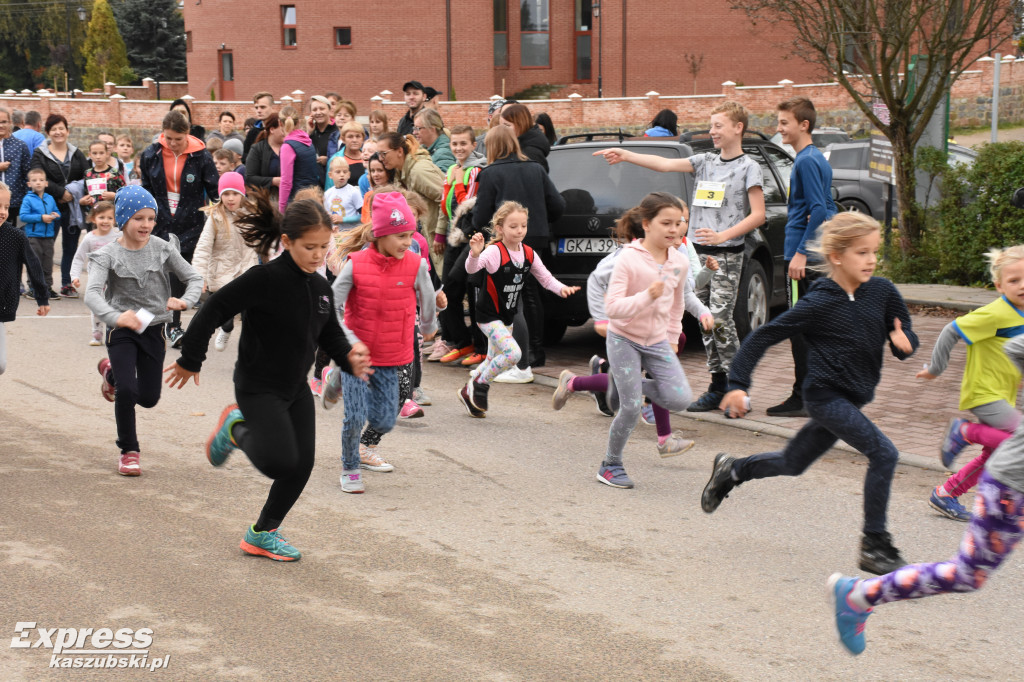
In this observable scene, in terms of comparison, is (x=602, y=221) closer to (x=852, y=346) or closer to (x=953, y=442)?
(x=953, y=442)

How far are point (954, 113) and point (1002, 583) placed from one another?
42.3 m

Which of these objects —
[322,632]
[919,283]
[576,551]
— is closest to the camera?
[322,632]

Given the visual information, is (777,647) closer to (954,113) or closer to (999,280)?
(999,280)

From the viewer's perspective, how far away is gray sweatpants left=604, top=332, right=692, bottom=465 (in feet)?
21.7

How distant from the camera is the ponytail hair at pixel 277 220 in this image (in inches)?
210

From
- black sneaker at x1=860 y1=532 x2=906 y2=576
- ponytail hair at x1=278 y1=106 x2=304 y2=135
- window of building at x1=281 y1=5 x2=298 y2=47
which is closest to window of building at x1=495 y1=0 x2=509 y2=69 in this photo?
window of building at x1=281 y1=5 x2=298 y2=47

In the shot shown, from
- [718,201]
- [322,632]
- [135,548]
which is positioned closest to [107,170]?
[718,201]

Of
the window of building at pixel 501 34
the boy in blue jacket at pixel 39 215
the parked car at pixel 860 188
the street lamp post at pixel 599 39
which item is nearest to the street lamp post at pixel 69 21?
the window of building at pixel 501 34

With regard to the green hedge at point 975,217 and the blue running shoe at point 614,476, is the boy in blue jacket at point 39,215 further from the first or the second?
the green hedge at point 975,217

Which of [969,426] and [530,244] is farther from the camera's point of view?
[530,244]

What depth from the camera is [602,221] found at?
10.1m

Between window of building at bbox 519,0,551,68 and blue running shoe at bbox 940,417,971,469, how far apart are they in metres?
52.1

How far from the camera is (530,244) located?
9.92 metres

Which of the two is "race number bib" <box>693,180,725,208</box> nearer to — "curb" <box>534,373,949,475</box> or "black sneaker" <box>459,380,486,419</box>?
"curb" <box>534,373,949,475</box>
